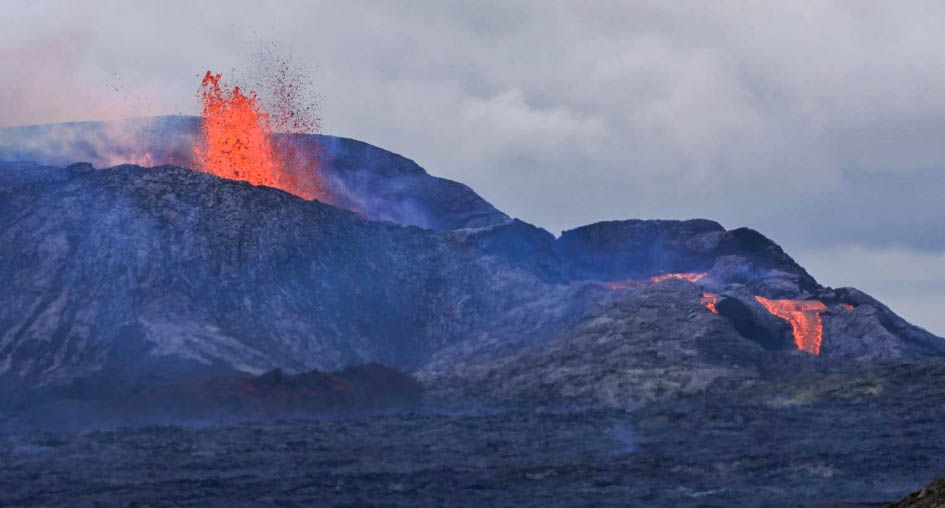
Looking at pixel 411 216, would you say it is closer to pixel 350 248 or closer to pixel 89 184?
pixel 350 248

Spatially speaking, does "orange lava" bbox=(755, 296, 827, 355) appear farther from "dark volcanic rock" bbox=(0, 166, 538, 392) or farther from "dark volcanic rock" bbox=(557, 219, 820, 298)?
"dark volcanic rock" bbox=(0, 166, 538, 392)

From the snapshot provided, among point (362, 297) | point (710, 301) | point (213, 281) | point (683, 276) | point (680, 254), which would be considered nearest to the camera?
point (710, 301)

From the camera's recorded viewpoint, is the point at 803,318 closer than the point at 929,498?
No

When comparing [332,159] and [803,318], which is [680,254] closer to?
[803,318]

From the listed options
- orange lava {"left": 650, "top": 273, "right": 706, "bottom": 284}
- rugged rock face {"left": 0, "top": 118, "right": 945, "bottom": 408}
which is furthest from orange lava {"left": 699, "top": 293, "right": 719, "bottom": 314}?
orange lava {"left": 650, "top": 273, "right": 706, "bottom": 284}

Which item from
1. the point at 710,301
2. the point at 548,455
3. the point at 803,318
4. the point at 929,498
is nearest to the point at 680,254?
the point at 803,318

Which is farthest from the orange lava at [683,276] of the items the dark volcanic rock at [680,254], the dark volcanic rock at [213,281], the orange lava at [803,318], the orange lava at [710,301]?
the dark volcanic rock at [213,281]

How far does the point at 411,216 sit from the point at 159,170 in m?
26.1

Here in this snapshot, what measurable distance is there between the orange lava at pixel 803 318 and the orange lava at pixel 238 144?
1529 inches

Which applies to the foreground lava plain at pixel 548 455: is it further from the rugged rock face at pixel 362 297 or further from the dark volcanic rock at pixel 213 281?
the dark volcanic rock at pixel 213 281

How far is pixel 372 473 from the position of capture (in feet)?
145

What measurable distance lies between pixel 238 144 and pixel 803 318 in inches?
1739

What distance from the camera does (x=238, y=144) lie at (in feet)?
319

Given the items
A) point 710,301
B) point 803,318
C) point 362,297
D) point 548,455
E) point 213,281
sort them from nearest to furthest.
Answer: point 548,455, point 710,301, point 803,318, point 213,281, point 362,297
